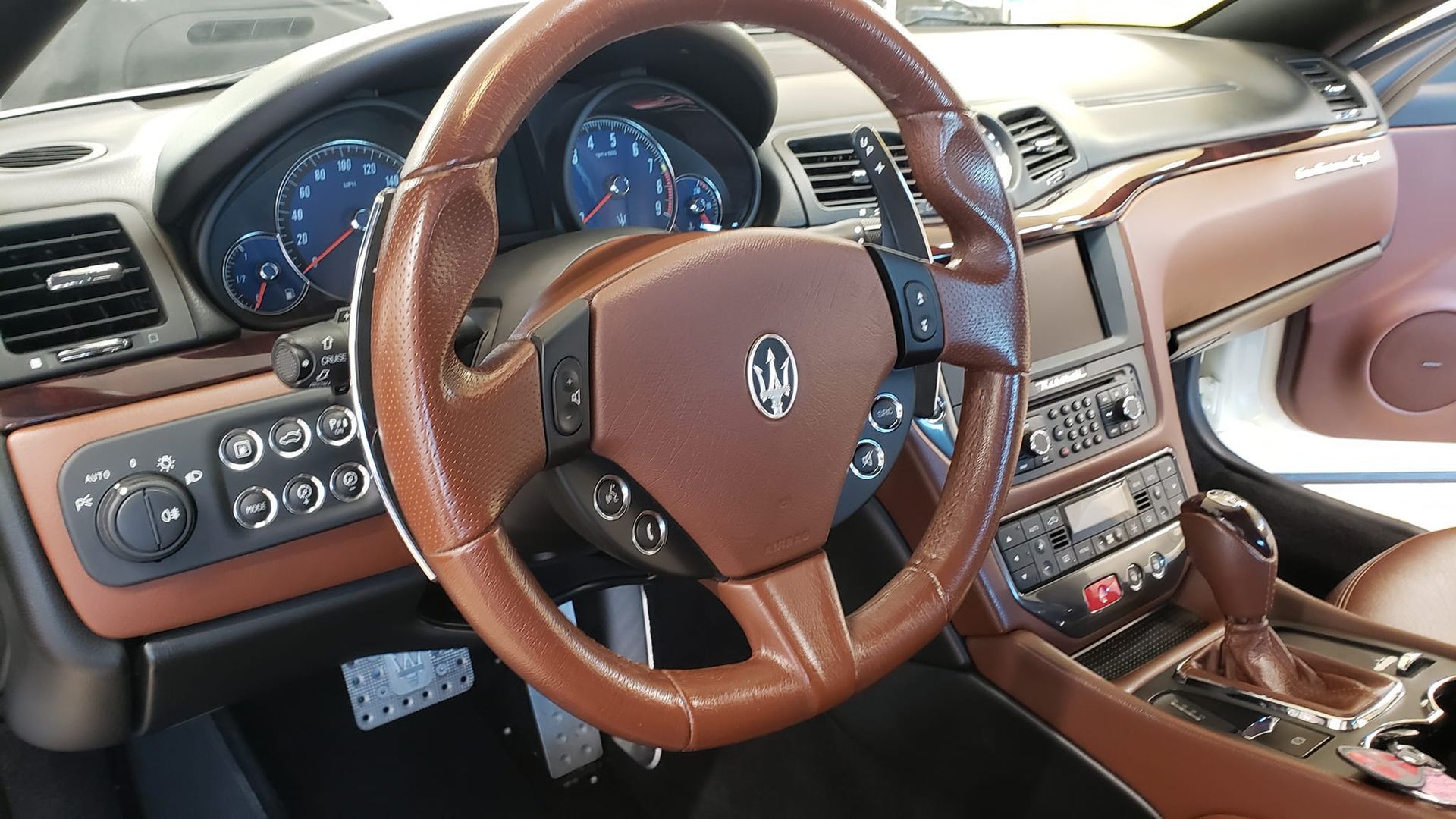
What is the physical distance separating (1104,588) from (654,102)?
2.71 feet

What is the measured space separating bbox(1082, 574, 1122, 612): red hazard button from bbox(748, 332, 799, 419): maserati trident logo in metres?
0.70

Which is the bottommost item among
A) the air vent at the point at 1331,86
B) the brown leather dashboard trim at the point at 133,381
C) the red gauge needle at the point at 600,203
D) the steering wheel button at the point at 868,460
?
the brown leather dashboard trim at the point at 133,381

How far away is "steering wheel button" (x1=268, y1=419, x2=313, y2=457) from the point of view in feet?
3.14

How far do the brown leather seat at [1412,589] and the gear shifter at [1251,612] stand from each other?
26cm

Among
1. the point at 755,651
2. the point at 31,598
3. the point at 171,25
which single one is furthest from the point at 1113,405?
the point at 171,25

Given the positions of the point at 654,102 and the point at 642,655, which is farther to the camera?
the point at 642,655

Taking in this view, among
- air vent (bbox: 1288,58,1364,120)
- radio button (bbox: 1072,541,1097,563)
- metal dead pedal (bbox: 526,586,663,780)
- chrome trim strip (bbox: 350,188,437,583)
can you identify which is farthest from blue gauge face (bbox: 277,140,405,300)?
air vent (bbox: 1288,58,1364,120)

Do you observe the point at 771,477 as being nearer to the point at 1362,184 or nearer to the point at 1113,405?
the point at 1113,405

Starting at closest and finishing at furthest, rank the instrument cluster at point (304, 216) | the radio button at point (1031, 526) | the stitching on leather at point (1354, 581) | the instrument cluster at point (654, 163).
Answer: the instrument cluster at point (304, 216)
the instrument cluster at point (654, 163)
the radio button at point (1031, 526)
the stitching on leather at point (1354, 581)

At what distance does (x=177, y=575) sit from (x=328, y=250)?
0.34m

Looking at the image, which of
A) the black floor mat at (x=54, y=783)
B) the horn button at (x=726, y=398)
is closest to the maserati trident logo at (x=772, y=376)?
the horn button at (x=726, y=398)

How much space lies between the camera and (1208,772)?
1059 millimetres

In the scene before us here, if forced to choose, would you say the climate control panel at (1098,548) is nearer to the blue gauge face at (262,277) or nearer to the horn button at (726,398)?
the horn button at (726,398)

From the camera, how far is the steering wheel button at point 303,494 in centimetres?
96
